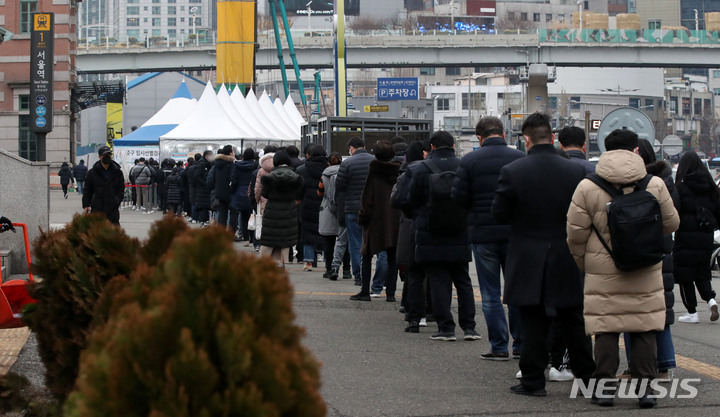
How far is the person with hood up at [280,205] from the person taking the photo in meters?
14.0

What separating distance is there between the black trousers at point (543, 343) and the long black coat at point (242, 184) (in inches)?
478

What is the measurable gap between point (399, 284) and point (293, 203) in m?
1.80

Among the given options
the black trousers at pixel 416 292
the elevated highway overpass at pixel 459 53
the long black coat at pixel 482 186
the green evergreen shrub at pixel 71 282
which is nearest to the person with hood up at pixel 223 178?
the black trousers at pixel 416 292

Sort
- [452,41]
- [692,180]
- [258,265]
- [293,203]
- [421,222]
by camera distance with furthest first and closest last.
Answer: [452,41]
[293,203]
[692,180]
[421,222]
[258,265]

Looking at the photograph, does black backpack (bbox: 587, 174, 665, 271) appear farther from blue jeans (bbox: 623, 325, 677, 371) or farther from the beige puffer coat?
blue jeans (bbox: 623, 325, 677, 371)

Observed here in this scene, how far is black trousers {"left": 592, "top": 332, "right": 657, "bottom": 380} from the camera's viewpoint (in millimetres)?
6395

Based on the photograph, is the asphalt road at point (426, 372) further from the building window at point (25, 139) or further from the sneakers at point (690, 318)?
the building window at point (25, 139)

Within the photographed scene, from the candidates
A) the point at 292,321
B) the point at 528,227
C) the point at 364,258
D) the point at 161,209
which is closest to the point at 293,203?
the point at 364,258

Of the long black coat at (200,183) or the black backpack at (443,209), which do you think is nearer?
the black backpack at (443,209)

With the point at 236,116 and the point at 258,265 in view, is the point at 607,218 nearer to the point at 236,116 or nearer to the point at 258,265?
the point at 258,265

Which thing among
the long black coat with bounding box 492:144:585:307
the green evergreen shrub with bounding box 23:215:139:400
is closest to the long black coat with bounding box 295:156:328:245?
the long black coat with bounding box 492:144:585:307

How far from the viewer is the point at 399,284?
1452 cm

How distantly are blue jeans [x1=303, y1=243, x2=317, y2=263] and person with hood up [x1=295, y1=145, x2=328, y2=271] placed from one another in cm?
2

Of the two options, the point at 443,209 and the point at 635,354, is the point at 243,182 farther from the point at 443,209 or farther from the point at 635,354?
the point at 635,354
